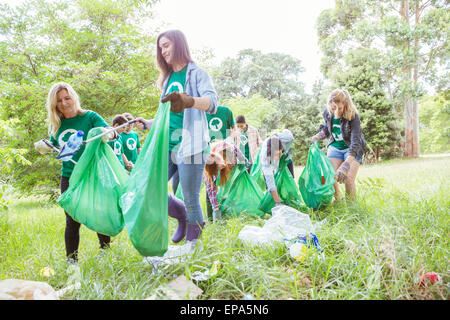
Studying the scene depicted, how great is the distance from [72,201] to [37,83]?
191 inches

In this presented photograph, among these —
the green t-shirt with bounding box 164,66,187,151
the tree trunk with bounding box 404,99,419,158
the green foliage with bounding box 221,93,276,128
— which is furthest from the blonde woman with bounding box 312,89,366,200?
the tree trunk with bounding box 404,99,419,158

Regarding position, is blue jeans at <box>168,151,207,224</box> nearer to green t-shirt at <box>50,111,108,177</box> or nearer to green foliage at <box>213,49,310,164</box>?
green t-shirt at <box>50,111,108,177</box>

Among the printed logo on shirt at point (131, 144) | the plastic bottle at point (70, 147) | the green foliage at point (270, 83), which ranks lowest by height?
the plastic bottle at point (70, 147)

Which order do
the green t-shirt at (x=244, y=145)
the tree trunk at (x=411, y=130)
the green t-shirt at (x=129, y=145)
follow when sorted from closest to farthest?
1. the green t-shirt at (x=129, y=145)
2. the green t-shirt at (x=244, y=145)
3. the tree trunk at (x=411, y=130)

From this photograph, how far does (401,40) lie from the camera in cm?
1085

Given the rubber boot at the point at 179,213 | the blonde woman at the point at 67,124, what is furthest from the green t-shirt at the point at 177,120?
the blonde woman at the point at 67,124

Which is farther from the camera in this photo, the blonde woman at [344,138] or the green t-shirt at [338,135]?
the green t-shirt at [338,135]

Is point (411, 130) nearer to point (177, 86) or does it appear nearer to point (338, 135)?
point (338, 135)

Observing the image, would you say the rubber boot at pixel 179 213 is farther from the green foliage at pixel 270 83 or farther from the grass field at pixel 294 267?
the green foliage at pixel 270 83

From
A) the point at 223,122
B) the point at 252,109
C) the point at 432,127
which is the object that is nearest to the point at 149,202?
the point at 223,122

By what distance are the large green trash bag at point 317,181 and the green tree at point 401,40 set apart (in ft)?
34.0

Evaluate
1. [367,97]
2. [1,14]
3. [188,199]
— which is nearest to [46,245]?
[188,199]

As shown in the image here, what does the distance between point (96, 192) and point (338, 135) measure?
2397 millimetres

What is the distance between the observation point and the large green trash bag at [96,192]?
1.46 metres
